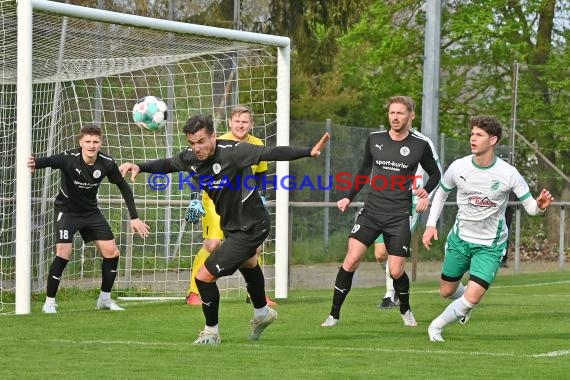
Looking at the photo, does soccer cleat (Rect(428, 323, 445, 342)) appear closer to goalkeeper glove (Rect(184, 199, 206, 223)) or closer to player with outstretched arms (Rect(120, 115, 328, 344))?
player with outstretched arms (Rect(120, 115, 328, 344))

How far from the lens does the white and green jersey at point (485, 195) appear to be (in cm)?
996

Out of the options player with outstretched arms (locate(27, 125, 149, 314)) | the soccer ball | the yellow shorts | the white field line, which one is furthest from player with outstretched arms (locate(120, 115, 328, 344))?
the soccer ball

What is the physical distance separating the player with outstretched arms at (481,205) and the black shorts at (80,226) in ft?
12.5

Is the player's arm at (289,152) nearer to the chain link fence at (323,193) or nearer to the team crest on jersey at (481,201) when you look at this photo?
the team crest on jersey at (481,201)

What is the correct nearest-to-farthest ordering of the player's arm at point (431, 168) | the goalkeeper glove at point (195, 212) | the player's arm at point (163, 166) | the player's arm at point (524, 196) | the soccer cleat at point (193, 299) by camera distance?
1. the player's arm at point (163, 166)
2. the player's arm at point (524, 196)
3. the player's arm at point (431, 168)
4. the goalkeeper glove at point (195, 212)
5. the soccer cleat at point (193, 299)

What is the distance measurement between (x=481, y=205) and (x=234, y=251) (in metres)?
2.13

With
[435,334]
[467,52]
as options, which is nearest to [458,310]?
[435,334]

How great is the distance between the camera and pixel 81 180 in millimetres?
12266

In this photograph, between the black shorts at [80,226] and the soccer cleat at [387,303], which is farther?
the soccer cleat at [387,303]

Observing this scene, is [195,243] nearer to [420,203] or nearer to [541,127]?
[420,203]

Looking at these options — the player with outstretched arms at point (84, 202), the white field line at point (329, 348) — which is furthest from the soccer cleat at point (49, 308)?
the white field line at point (329, 348)

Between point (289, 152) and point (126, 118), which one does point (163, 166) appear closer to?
point (289, 152)

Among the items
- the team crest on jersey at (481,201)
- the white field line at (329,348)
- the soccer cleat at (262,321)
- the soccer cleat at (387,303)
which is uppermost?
the team crest on jersey at (481,201)

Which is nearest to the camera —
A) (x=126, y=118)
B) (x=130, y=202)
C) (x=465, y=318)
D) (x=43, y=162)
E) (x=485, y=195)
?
(x=485, y=195)
